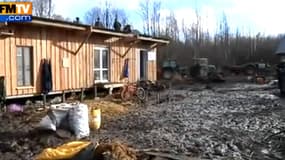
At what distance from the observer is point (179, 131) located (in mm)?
10562

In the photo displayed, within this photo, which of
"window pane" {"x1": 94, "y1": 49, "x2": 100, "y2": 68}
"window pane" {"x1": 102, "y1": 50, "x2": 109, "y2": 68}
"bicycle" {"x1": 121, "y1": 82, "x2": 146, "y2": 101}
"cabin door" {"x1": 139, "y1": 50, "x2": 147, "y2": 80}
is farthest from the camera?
"cabin door" {"x1": 139, "y1": 50, "x2": 147, "y2": 80}

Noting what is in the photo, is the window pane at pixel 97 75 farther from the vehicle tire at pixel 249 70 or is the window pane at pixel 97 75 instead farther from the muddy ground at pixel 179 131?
the vehicle tire at pixel 249 70

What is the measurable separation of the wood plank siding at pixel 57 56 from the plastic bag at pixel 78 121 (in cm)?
501

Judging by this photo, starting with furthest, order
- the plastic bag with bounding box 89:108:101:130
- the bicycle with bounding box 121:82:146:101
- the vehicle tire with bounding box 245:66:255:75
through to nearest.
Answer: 1. the vehicle tire with bounding box 245:66:255:75
2. the bicycle with bounding box 121:82:146:101
3. the plastic bag with bounding box 89:108:101:130

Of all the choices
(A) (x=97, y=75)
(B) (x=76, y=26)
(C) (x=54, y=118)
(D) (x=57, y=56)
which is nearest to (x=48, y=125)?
(C) (x=54, y=118)

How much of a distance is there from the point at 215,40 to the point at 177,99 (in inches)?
1483

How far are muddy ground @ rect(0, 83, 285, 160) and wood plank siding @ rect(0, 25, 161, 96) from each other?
1.64 metres

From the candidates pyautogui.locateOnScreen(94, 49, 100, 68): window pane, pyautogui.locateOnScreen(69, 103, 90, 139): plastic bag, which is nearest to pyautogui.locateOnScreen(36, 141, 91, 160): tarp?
pyautogui.locateOnScreen(69, 103, 90, 139): plastic bag

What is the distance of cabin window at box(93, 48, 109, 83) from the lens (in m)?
18.6

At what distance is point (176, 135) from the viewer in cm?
1001

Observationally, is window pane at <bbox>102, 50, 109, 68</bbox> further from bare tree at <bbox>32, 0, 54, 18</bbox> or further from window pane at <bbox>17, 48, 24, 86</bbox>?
bare tree at <bbox>32, 0, 54, 18</bbox>

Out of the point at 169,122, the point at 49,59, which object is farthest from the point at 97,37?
the point at 169,122

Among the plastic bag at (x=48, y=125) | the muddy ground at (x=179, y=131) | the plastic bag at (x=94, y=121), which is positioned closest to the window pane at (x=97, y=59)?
the muddy ground at (x=179, y=131)

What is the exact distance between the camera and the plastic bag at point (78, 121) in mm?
9352
